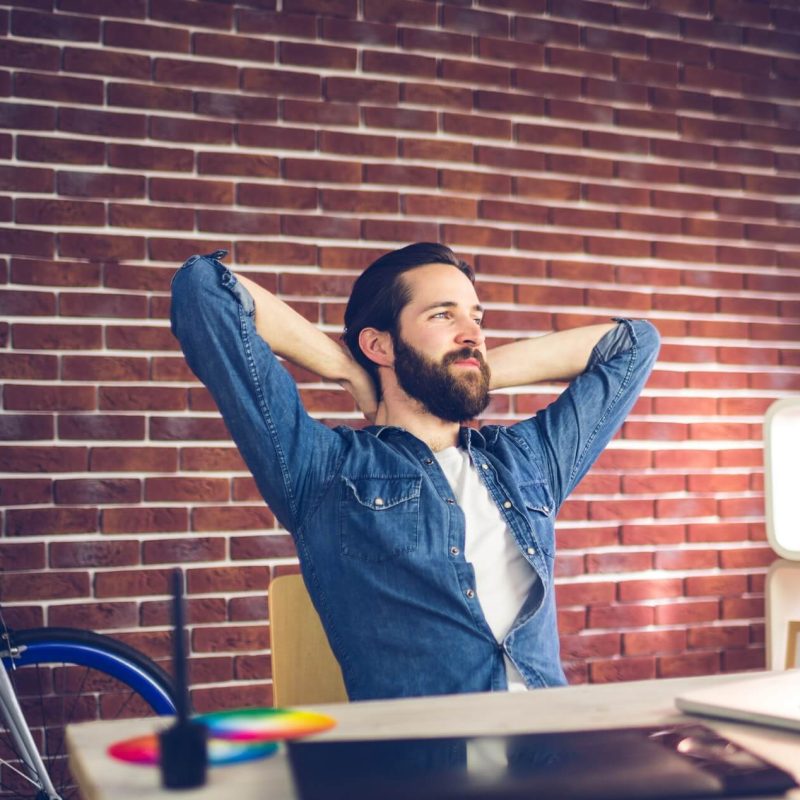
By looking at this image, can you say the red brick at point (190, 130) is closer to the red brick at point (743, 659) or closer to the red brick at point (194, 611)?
the red brick at point (194, 611)

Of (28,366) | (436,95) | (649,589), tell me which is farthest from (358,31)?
(649,589)

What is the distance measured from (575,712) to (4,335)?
1.86 m

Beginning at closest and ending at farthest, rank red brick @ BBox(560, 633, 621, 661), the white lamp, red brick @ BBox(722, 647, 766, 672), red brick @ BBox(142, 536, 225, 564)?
the white lamp < red brick @ BBox(142, 536, 225, 564) < red brick @ BBox(560, 633, 621, 661) < red brick @ BBox(722, 647, 766, 672)

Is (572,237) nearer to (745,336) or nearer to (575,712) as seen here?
(745,336)

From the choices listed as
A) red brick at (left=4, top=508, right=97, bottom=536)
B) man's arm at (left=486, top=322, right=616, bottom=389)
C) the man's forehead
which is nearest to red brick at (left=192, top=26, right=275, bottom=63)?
the man's forehead

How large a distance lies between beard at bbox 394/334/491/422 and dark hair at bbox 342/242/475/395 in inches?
3.8

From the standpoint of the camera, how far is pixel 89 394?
7.26 ft

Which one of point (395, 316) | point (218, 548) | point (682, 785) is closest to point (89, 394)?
point (218, 548)

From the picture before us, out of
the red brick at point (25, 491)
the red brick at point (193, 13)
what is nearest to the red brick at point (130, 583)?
the red brick at point (25, 491)

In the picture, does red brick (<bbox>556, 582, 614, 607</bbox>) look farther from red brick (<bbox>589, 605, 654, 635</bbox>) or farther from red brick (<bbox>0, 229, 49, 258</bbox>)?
red brick (<bbox>0, 229, 49, 258</bbox>)

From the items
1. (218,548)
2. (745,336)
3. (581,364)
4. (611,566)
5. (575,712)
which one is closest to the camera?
(575,712)

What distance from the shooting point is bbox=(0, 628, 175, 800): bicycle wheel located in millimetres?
1965

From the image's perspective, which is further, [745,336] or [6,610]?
[745,336]

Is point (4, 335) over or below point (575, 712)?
over
